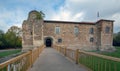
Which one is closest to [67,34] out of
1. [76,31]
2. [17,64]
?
[76,31]

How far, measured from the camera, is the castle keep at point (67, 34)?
3391 cm

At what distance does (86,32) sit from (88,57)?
105ft

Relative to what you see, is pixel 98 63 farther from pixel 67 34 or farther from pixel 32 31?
pixel 67 34

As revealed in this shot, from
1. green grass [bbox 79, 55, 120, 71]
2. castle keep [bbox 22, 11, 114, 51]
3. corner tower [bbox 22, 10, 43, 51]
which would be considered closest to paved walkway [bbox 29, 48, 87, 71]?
green grass [bbox 79, 55, 120, 71]

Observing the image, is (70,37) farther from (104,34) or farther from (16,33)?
(16,33)

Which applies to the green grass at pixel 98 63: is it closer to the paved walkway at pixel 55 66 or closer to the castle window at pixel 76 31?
the paved walkway at pixel 55 66

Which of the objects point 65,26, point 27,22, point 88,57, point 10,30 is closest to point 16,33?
point 10,30

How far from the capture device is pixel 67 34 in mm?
36906

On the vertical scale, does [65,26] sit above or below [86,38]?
above

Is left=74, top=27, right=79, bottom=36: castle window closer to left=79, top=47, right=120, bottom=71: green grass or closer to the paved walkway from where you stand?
the paved walkway

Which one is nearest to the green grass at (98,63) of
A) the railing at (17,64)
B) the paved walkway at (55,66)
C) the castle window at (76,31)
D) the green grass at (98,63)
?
the green grass at (98,63)

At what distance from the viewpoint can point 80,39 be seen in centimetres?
3791

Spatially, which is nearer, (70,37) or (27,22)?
(27,22)

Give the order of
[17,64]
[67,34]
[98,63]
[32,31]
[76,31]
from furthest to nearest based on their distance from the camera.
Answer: [76,31] → [67,34] → [32,31] → [98,63] → [17,64]
